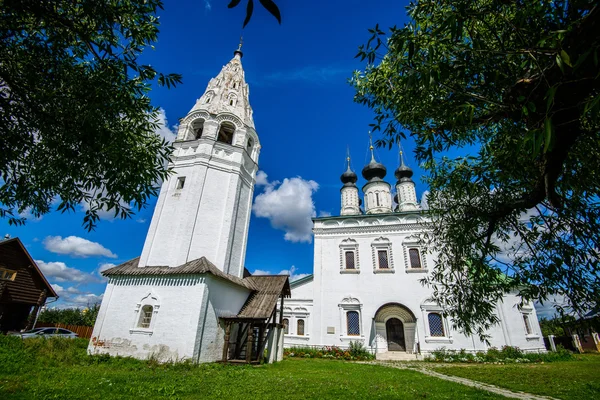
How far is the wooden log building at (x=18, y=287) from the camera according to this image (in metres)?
17.0

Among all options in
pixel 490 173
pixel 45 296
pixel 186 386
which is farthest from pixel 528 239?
pixel 45 296

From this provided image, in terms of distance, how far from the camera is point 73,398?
18.4 feet

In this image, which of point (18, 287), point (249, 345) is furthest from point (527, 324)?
point (18, 287)

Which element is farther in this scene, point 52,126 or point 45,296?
point 45,296

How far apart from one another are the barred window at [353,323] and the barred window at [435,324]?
188 inches

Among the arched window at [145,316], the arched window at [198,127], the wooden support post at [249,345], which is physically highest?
the arched window at [198,127]

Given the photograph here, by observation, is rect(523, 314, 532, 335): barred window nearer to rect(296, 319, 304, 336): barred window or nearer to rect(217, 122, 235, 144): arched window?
rect(296, 319, 304, 336): barred window

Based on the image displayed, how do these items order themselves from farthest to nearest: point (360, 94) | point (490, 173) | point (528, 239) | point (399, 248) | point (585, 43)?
point (399, 248)
point (360, 94)
point (528, 239)
point (490, 173)
point (585, 43)

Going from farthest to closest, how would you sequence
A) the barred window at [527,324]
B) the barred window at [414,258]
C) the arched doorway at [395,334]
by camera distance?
the barred window at [414,258], the barred window at [527,324], the arched doorway at [395,334]

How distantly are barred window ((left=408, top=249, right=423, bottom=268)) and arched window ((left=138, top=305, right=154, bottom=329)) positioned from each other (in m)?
16.9

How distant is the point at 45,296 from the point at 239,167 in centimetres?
1652

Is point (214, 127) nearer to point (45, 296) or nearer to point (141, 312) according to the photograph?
point (141, 312)

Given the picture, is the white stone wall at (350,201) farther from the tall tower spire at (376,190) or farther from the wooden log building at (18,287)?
the wooden log building at (18,287)

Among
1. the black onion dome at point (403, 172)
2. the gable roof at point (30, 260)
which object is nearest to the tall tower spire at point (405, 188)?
the black onion dome at point (403, 172)
